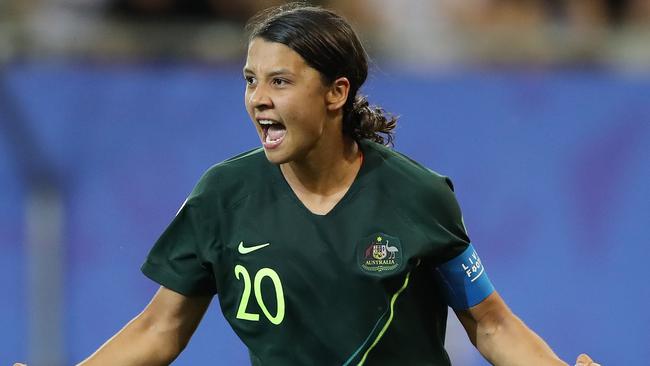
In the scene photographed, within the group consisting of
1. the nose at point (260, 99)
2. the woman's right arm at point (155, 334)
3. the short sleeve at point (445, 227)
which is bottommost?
the woman's right arm at point (155, 334)

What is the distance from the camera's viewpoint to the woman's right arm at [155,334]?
3080mm

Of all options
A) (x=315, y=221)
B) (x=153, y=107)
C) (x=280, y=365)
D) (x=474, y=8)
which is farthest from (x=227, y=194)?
(x=474, y=8)

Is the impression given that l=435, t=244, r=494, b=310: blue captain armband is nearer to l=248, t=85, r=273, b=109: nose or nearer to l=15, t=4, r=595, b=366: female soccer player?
l=15, t=4, r=595, b=366: female soccer player

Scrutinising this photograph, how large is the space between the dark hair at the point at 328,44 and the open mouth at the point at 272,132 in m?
0.15

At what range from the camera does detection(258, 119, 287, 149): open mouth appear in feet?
9.62

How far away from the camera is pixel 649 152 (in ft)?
17.3

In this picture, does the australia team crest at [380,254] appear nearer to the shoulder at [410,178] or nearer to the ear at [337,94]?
the shoulder at [410,178]

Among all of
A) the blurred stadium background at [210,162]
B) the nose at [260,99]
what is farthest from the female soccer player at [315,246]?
the blurred stadium background at [210,162]

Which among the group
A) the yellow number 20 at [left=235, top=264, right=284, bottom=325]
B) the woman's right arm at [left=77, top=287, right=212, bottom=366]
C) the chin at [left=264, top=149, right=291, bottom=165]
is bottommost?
the woman's right arm at [left=77, top=287, right=212, bottom=366]

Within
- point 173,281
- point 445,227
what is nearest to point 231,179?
point 173,281

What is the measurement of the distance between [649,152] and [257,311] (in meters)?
2.71

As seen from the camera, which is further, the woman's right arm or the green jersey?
the woman's right arm

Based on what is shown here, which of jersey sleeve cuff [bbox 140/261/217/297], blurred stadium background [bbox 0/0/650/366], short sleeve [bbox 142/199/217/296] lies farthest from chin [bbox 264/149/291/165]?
blurred stadium background [bbox 0/0/650/366]

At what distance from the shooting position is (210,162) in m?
5.38
